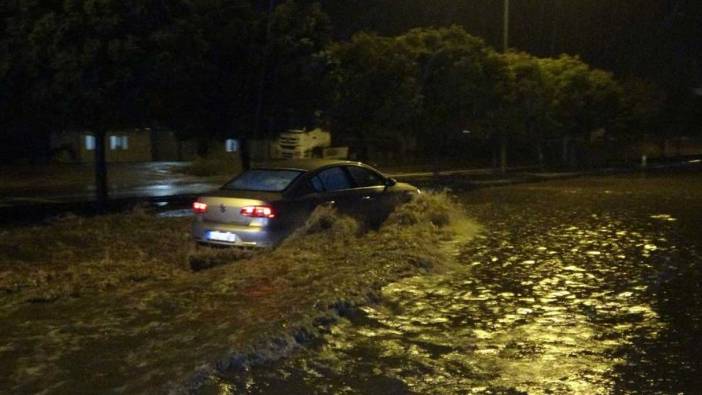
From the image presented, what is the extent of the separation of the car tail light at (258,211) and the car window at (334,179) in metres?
1.48

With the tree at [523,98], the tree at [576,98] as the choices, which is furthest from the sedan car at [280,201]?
the tree at [576,98]

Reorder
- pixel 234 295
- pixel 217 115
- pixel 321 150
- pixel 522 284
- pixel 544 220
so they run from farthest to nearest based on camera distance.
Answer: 1. pixel 321 150
2. pixel 217 115
3. pixel 544 220
4. pixel 522 284
5. pixel 234 295

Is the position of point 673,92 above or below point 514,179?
above

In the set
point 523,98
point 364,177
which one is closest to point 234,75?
point 364,177

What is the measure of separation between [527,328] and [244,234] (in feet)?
15.5

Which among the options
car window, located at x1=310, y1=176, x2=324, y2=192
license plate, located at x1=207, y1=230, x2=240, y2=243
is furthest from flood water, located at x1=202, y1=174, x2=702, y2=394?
license plate, located at x1=207, y1=230, x2=240, y2=243

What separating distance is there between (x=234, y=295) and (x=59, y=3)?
1141 cm

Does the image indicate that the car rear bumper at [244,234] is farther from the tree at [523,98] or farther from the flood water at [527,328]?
the tree at [523,98]

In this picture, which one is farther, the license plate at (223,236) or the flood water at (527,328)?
the license plate at (223,236)

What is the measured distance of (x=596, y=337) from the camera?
7.89 meters

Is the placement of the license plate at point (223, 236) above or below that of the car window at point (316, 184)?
below

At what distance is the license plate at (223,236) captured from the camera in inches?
463

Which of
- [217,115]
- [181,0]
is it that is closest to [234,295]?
[181,0]

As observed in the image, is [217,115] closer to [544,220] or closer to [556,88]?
[544,220]
